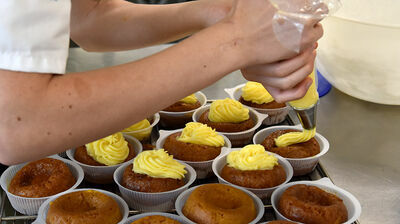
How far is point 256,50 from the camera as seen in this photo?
0.98 m

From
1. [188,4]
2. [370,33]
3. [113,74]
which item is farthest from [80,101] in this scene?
[370,33]

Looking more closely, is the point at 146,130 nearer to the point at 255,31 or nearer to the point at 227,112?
the point at 227,112

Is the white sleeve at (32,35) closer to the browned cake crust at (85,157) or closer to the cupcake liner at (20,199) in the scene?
the cupcake liner at (20,199)

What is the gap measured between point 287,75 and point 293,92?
0.26 feet

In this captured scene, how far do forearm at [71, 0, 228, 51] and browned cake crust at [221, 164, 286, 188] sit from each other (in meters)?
0.51

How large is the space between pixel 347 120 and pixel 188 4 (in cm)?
90

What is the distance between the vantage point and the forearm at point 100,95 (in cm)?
87

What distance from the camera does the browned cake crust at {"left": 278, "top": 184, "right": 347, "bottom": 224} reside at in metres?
1.42

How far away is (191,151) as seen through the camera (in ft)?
5.83

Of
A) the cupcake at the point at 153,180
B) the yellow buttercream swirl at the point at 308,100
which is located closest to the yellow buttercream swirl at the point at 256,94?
the cupcake at the point at 153,180

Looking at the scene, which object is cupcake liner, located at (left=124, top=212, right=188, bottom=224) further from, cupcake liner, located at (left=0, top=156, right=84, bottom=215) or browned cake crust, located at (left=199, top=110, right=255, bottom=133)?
browned cake crust, located at (left=199, top=110, right=255, bottom=133)

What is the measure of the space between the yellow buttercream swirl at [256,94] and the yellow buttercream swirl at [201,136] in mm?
359

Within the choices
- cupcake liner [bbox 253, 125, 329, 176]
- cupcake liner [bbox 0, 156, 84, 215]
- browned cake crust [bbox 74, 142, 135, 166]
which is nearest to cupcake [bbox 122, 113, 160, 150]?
browned cake crust [bbox 74, 142, 135, 166]

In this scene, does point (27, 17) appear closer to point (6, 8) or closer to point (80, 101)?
point (6, 8)
